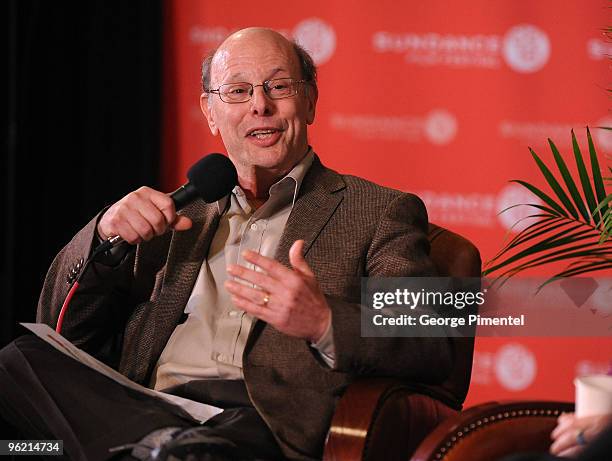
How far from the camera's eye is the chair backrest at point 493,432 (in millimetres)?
1503

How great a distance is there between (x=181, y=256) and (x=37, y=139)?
179 cm

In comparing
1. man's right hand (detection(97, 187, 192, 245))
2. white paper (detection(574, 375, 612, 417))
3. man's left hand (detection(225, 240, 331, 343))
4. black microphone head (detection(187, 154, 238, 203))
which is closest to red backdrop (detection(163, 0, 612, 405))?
black microphone head (detection(187, 154, 238, 203))

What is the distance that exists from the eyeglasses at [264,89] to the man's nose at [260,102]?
11mm

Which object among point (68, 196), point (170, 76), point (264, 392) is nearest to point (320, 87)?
point (170, 76)

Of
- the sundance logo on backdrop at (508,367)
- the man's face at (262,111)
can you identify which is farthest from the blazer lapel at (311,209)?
the sundance logo on backdrop at (508,367)

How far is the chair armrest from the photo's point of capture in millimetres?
1653

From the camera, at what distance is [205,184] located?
198cm

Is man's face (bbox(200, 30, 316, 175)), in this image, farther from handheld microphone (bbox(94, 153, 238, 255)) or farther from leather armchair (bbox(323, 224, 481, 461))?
leather armchair (bbox(323, 224, 481, 461))

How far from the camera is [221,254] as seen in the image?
2203 millimetres

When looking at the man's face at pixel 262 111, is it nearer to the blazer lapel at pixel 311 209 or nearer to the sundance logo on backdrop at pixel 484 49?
the blazer lapel at pixel 311 209

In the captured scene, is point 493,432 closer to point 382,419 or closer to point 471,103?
point 382,419

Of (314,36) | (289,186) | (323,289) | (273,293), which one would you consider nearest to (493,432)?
(273,293)

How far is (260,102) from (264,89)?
0.05m

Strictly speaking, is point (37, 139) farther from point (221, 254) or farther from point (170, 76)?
point (221, 254)
